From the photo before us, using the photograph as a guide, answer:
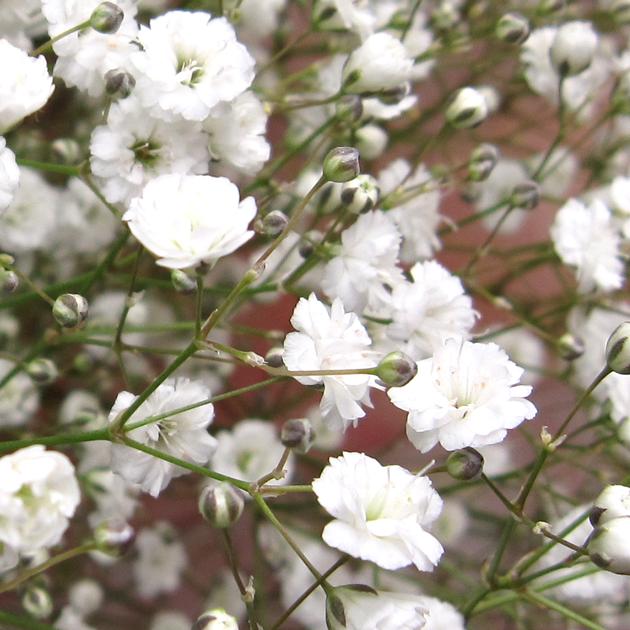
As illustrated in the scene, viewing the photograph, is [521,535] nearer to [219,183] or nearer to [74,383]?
[74,383]

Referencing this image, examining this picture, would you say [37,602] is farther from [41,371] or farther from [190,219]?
[190,219]

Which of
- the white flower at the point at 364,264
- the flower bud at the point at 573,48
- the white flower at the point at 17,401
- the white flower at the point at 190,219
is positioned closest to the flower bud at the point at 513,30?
the flower bud at the point at 573,48

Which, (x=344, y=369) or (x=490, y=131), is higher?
(x=344, y=369)

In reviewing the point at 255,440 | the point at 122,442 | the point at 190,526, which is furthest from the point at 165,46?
the point at 190,526

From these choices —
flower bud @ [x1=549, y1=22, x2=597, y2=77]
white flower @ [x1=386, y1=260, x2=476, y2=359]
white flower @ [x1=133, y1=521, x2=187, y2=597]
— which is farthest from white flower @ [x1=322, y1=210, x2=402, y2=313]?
white flower @ [x1=133, y1=521, x2=187, y2=597]

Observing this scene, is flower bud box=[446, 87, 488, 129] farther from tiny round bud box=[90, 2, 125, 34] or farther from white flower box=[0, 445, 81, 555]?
white flower box=[0, 445, 81, 555]

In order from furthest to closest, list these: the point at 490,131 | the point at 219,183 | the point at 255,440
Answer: the point at 490,131 < the point at 255,440 < the point at 219,183

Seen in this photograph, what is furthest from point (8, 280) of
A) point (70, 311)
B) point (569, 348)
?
point (569, 348)

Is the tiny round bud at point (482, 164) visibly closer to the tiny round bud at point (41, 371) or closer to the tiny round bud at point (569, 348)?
the tiny round bud at point (569, 348)
